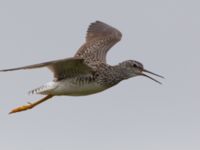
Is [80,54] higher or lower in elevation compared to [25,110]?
higher

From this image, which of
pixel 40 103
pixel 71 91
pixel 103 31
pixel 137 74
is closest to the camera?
pixel 71 91

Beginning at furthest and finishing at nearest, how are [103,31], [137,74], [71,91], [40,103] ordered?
[103,31]
[40,103]
[137,74]
[71,91]

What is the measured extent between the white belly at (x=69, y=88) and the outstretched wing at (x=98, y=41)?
169cm

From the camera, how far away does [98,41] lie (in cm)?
2192

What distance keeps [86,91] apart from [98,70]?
72cm

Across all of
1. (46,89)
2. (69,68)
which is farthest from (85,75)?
(46,89)

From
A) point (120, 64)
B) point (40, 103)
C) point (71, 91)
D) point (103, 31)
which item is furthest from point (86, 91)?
point (103, 31)

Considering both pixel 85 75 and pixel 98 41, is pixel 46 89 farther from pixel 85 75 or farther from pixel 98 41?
pixel 98 41

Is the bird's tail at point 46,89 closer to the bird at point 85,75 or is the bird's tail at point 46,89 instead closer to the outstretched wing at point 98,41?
the bird at point 85,75

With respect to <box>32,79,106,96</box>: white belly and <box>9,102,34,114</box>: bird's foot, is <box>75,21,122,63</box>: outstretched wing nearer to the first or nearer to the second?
<box>32,79,106,96</box>: white belly

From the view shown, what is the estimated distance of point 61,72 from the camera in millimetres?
18250

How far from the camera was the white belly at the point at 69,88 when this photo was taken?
59.2 feet

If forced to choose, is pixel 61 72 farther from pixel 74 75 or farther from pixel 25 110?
pixel 25 110

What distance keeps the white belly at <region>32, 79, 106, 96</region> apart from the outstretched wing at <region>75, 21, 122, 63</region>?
1691mm
